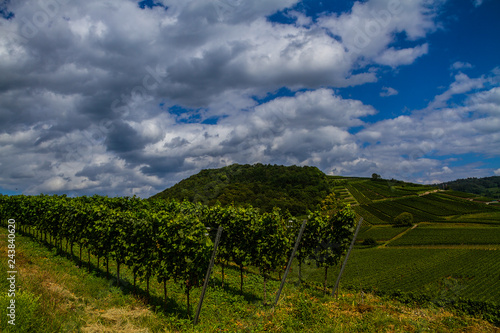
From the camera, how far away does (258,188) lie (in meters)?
98.1

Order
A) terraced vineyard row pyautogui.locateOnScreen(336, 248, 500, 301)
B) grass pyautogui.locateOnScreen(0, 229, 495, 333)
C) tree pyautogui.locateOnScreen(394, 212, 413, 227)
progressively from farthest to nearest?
tree pyautogui.locateOnScreen(394, 212, 413, 227)
terraced vineyard row pyautogui.locateOnScreen(336, 248, 500, 301)
grass pyautogui.locateOnScreen(0, 229, 495, 333)

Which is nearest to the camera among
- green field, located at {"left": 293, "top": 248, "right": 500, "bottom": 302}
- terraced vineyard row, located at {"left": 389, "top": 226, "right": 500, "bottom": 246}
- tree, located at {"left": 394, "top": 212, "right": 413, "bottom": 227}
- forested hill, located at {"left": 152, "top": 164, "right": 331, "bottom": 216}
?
green field, located at {"left": 293, "top": 248, "right": 500, "bottom": 302}

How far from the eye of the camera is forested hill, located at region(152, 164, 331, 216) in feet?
257

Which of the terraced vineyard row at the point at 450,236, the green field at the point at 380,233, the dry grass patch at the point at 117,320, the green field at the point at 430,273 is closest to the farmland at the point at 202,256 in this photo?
the green field at the point at 430,273

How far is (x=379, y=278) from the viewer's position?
40.3 m

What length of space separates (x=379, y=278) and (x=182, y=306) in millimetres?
38586

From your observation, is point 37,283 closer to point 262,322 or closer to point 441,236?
point 262,322

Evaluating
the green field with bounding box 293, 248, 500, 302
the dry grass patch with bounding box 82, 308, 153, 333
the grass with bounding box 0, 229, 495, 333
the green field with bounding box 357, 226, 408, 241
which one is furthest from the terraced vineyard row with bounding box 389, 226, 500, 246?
the dry grass patch with bounding box 82, 308, 153, 333

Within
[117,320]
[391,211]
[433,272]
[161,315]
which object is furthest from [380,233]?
[117,320]

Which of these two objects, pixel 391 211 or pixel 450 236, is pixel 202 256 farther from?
pixel 391 211

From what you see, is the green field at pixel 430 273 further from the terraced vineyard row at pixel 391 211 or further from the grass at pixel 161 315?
the terraced vineyard row at pixel 391 211

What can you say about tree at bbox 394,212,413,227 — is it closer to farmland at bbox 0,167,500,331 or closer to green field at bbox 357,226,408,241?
green field at bbox 357,226,408,241

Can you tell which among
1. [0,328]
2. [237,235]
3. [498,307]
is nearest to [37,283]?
[0,328]

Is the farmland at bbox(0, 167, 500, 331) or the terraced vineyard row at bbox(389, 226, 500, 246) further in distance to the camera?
the terraced vineyard row at bbox(389, 226, 500, 246)
